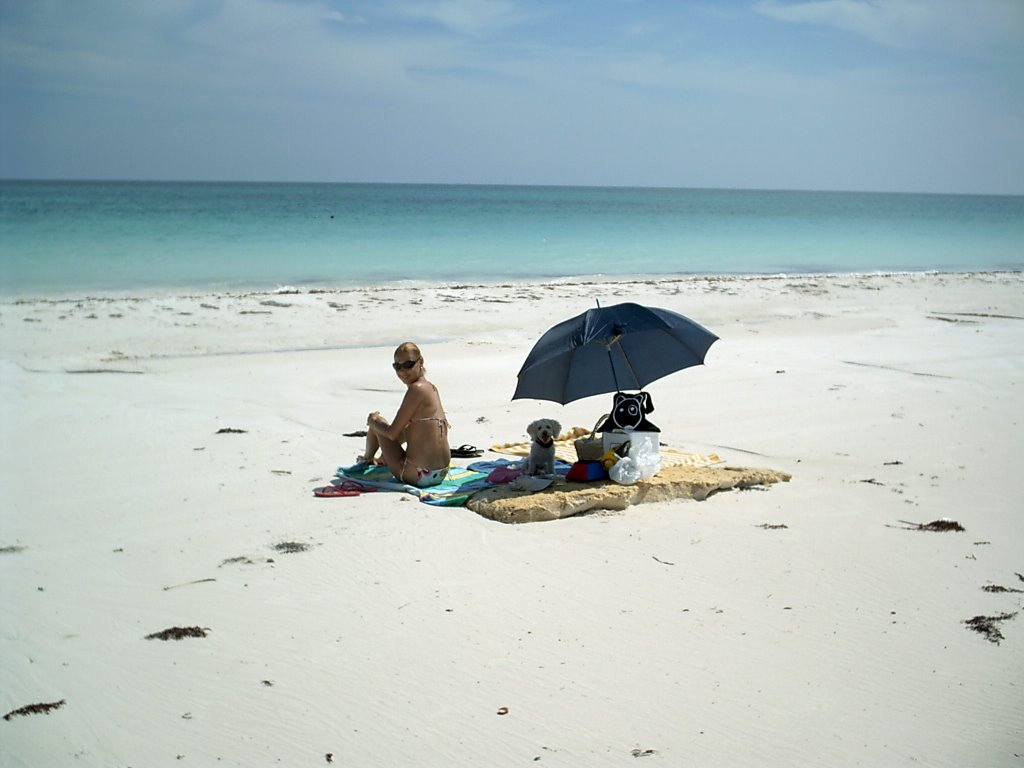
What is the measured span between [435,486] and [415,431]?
0.45 metres

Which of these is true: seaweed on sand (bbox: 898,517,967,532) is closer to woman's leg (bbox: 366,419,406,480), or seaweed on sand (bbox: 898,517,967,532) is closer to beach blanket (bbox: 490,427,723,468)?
beach blanket (bbox: 490,427,723,468)

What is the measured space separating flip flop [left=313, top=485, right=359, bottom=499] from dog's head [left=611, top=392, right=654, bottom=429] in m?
2.07

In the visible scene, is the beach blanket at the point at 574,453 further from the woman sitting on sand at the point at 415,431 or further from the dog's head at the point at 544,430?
the woman sitting on sand at the point at 415,431

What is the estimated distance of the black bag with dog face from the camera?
7012 mm

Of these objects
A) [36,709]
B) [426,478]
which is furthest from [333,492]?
[36,709]

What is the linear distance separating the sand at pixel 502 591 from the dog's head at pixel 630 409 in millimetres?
748

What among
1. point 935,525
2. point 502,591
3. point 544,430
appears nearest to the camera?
point 502,591

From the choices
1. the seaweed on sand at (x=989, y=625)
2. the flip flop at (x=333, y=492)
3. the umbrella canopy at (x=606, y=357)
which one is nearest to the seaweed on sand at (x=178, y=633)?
the flip flop at (x=333, y=492)

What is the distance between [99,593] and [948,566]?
16.5 ft

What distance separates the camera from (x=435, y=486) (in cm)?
732

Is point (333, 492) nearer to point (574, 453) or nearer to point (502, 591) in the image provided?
point (574, 453)

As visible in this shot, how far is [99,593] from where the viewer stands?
5.45m

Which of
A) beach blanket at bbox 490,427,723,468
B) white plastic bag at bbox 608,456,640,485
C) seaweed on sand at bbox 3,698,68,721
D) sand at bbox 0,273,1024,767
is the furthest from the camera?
beach blanket at bbox 490,427,723,468

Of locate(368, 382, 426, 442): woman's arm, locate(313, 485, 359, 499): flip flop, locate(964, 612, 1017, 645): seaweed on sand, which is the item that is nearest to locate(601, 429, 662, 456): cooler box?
locate(368, 382, 426, 442): woman's arm
